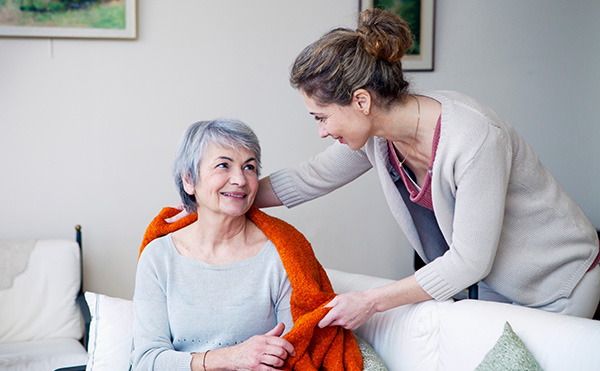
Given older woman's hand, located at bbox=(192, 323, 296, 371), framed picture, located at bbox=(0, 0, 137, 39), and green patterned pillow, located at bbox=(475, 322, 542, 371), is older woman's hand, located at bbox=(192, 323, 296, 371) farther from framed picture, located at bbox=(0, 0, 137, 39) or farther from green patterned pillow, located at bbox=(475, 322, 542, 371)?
framed picture, located at bbox=(0, 0, 137, 39)

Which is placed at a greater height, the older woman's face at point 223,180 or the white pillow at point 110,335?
the older woman's face at point 223,180

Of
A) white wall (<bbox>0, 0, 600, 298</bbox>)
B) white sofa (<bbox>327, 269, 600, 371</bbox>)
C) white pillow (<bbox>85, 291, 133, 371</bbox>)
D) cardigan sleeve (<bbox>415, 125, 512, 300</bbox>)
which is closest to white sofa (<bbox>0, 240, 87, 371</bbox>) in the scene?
white wall (<bbox>0, 0, 600, 298</bbox>)

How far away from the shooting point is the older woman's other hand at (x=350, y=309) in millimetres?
1557

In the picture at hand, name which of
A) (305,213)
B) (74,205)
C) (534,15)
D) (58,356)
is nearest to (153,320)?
(58,356)

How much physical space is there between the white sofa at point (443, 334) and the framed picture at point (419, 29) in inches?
64.1

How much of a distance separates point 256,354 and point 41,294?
1.40 m

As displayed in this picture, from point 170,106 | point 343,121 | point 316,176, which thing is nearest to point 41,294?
point 170,106

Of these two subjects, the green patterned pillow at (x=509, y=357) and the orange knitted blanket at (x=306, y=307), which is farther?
the orange knitted blanket at (x=306, y=307)

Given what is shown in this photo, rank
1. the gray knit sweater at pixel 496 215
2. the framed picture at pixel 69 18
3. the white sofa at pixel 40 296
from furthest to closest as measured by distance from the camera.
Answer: the framed picture at pixel 69 18, the white sofa at pixel 40 296, the gray knit sweater at pixel 496 215

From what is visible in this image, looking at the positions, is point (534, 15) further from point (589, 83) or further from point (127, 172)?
point (127, 172)

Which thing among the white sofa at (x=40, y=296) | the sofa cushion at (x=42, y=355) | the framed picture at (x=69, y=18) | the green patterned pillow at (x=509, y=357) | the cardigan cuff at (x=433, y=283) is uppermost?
the framed picture at (x=69, y=18)

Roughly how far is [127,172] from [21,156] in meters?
0.46

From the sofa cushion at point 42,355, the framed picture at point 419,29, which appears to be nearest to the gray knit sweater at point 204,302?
the sofa cushion at point 42,355

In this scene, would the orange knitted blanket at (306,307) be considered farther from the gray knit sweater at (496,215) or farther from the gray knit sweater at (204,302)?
the gray knit sweater at (496,215)
